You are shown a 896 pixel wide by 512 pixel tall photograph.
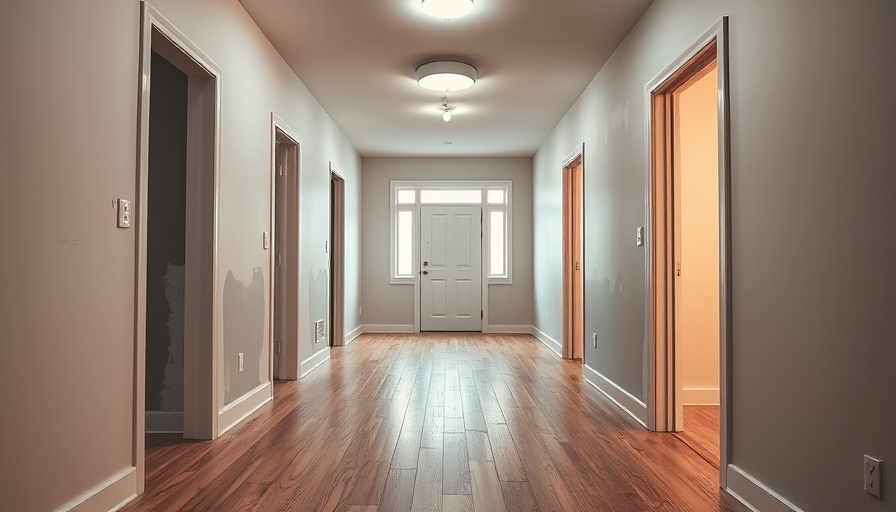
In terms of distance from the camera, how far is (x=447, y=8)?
3.68 meters

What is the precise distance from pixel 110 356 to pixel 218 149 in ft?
4.51

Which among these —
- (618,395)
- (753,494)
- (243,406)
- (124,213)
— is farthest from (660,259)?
(124,213)

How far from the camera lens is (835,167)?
1.89 meters

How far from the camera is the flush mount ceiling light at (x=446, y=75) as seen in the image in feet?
15.6

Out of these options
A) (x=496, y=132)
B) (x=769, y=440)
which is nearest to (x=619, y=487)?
(x=769, y=440)

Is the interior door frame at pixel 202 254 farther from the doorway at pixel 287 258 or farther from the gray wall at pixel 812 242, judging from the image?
the gray wall at pixel 812 242

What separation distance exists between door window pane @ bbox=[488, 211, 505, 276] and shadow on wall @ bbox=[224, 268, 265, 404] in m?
5.21

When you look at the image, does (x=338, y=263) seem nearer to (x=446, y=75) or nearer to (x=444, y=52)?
(x=446, y=75)

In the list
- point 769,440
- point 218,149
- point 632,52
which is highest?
point 632,52

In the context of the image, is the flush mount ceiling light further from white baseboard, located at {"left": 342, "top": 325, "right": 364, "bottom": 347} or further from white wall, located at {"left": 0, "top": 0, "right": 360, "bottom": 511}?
white baseboard, located at {"left": 342, "top": 325, "right": 364, "bottom": 347}

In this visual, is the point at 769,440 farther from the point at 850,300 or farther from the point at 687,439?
the point at 687,439

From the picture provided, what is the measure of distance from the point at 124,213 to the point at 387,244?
256 inches

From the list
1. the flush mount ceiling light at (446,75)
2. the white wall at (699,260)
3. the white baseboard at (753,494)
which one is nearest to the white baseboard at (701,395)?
the white wall at (699,260)

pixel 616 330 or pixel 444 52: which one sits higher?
pixel 444 52
